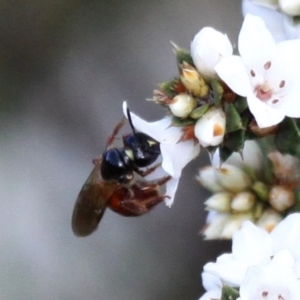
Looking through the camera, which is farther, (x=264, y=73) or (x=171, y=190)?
(x=171, y=190)

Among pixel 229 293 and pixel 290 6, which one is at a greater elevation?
pixel 290 6

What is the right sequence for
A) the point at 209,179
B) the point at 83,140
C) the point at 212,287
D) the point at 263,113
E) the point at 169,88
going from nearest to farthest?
the point at 263,113 < the point at 169,88 < the point at 212,287 < the point at 209,179 < the point at 83,140

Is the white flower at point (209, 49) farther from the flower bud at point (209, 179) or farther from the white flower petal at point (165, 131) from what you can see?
the flower bud at point (209, 179)

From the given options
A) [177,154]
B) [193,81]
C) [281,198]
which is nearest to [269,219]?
[281,198]

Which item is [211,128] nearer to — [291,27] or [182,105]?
[182,105]

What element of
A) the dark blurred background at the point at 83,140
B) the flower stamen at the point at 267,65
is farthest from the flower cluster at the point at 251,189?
the dark blurred background at the point at 83,140
